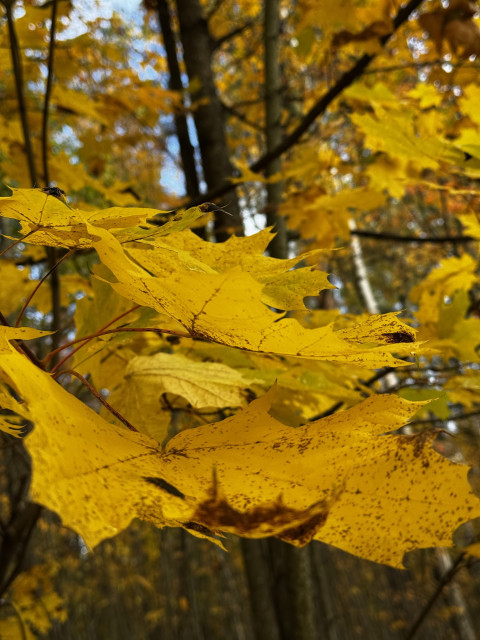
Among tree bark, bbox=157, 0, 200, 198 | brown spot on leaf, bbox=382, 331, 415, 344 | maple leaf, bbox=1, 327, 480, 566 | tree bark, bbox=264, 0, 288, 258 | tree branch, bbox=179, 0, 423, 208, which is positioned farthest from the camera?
tree bark, bbox=157, 0, 200, 198

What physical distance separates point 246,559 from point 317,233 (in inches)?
40.4

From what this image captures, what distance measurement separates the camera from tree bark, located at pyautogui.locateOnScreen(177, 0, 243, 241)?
160 centimetres

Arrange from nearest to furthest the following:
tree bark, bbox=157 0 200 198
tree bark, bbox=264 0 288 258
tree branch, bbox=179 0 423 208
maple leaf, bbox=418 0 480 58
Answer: tree branch, bbox=179 0 423 208, maple leaf, bbox=418 0 480 58, tree bark, bbox=264 0 288 258, tree bark, bbox=157 0 200 198

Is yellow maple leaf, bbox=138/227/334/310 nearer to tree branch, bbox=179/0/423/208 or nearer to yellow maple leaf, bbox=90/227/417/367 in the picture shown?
yellow maple leaf, bbox=90/227/417/367

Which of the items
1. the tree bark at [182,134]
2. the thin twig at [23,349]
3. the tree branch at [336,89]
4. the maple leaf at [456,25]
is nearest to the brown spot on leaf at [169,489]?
the thin twig at [23,349]

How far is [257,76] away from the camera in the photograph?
281cm

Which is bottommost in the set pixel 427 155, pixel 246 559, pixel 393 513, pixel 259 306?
pixel 246 559

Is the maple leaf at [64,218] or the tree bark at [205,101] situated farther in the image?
the tree bark at [205,101]

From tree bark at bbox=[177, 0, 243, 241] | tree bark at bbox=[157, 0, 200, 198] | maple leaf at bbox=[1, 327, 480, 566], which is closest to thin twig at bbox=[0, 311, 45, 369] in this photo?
maple leaf at bbox=[1, 327, 480, 566]

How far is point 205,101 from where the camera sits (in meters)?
1.63

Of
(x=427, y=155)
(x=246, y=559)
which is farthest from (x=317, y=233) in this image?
(x=246, y=559)

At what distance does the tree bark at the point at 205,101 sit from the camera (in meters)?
1.60

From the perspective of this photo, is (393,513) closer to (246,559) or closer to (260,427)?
(260,427)

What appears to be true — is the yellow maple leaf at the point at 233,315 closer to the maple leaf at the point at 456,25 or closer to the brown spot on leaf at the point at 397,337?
the brown spot on leaf at the point at 397,337
